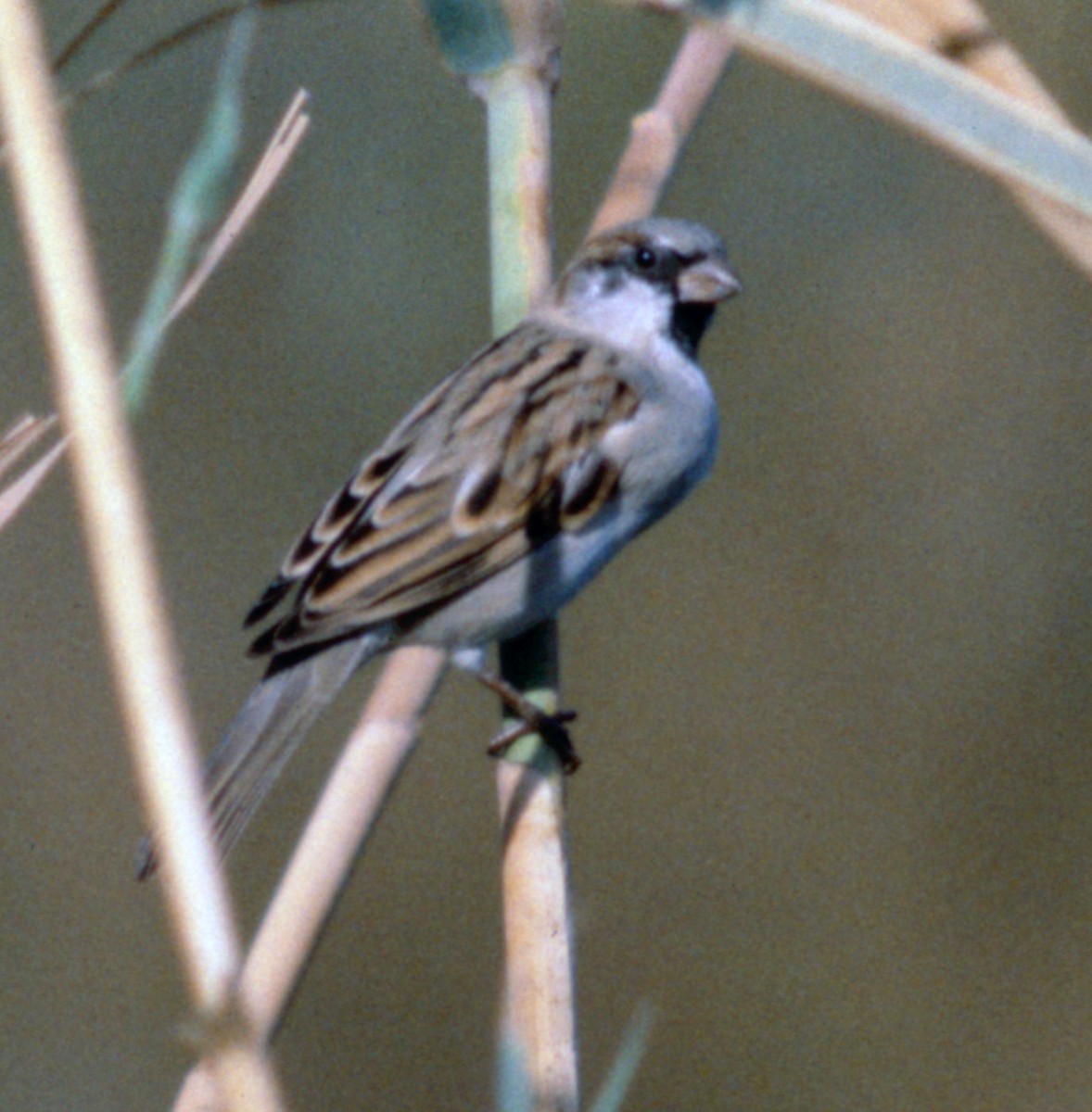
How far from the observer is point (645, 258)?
2.28 m

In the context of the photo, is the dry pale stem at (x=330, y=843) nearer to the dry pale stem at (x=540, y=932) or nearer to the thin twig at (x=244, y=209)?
the dry pale stem at (x=540, y=932)

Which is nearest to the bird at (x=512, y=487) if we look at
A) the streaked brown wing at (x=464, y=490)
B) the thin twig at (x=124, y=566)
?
the streaked brown wing at (x=464, y=490)

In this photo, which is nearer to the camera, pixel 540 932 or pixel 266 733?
pixel 540 932

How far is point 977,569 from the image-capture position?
3.59m

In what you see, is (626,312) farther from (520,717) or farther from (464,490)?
(520,717)

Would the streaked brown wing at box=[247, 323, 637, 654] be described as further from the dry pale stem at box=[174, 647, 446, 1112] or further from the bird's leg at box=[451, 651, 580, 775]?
the dry pale stem at box=[174, 647, 446, 1112]

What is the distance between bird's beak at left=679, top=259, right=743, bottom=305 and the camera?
2.29 m

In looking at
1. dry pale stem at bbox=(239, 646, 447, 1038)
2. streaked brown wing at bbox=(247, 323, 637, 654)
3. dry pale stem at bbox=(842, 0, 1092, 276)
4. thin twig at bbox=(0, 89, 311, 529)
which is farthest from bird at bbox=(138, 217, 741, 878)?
dry pale stem at bbox=(842, 0, 1092, 276)

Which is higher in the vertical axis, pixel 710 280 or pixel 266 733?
pixel 710 280

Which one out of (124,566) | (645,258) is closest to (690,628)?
(645,258)

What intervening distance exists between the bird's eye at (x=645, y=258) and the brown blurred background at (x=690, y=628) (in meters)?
0.96

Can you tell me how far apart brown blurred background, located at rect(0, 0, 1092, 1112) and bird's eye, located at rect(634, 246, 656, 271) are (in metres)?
Result: 0.96

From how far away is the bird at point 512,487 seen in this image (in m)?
1.96

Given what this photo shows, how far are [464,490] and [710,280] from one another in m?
0.44
